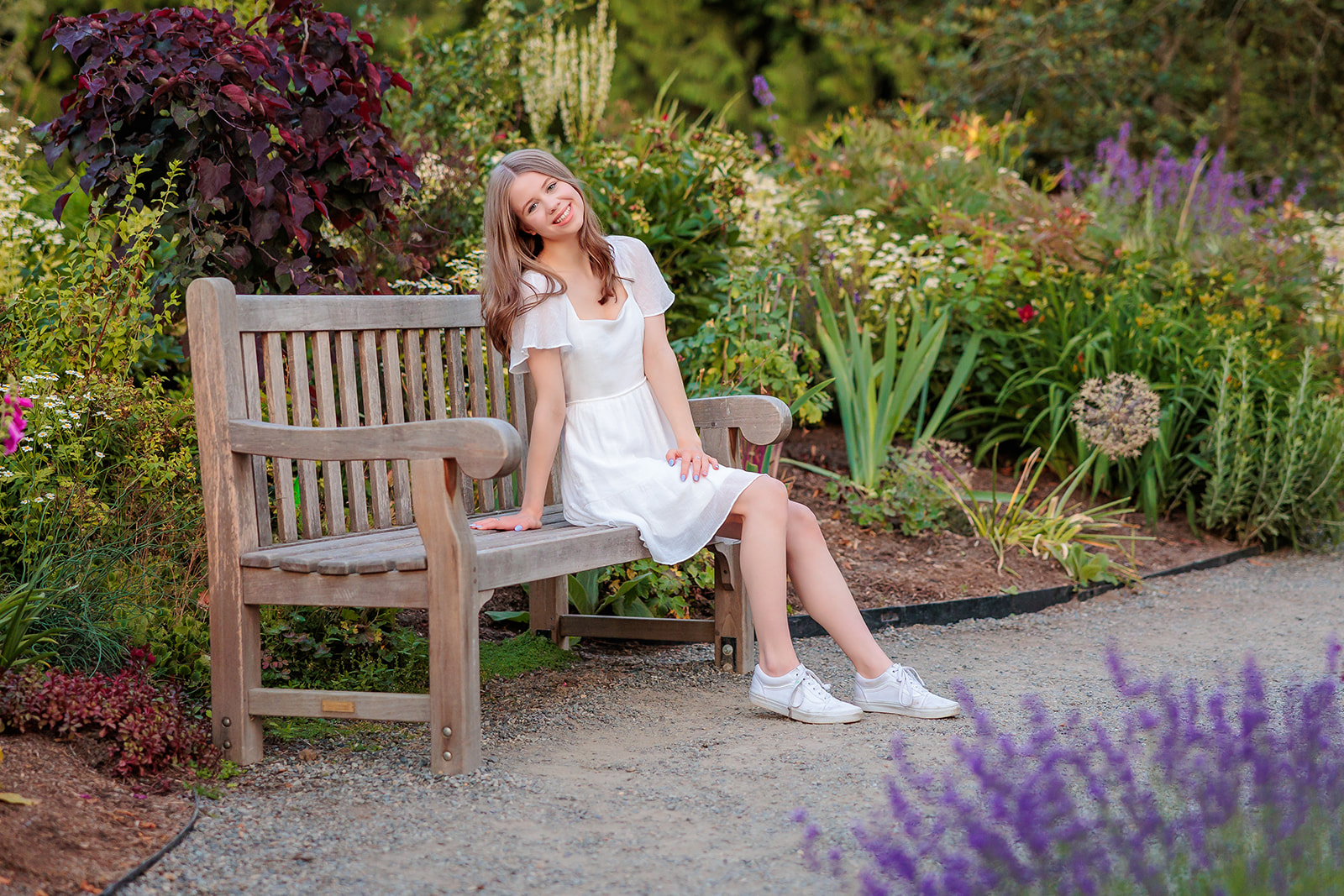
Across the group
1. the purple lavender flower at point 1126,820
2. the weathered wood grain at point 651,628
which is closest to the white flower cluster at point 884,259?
the weathered wood grain at point 651,628

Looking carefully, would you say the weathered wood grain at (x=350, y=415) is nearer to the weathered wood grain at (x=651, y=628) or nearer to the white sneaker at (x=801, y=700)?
the weathered wood grain at (x=651, y=628)

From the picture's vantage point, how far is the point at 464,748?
271 centimetres

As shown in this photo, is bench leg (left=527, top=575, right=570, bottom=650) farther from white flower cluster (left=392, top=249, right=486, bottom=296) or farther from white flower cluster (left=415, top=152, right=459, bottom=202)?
white flower cluster (left=415, top=152, right=459, bottom=202)

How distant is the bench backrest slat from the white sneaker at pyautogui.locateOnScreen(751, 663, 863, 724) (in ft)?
3.12

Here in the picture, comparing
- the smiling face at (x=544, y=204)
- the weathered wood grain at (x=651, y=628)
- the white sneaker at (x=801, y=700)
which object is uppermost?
the smiling face at (x=544, y=204)

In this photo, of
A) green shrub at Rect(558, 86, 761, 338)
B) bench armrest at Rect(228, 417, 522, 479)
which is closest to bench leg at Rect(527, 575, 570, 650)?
bench armrest at Rect(228, 417, 522, 479)

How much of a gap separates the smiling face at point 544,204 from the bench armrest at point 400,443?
0.84 m

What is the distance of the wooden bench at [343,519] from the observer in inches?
104

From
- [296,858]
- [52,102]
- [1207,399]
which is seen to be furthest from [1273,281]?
[52,102]

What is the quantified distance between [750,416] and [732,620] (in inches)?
23.8

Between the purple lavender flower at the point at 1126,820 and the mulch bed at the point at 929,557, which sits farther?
the mulch bed at the point at 929,557

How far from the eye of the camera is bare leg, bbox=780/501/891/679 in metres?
3.21

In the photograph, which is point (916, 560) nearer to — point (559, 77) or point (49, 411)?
point (49, 411)

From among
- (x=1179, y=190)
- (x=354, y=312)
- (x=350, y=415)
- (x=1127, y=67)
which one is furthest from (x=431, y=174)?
(x=1127, y=67)
